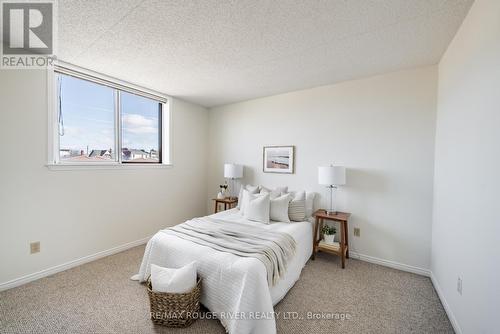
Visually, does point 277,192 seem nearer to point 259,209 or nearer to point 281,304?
point 259,209

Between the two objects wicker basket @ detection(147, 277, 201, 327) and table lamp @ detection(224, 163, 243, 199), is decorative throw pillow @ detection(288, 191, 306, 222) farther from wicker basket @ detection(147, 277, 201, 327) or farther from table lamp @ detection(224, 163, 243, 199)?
wicker basket @ detection(147, 277, 201, 327)

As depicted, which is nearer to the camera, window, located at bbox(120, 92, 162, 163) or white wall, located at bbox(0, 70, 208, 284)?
white wall, located at bbox(0, 70, 208, 284)

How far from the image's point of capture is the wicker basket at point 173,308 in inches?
63.7

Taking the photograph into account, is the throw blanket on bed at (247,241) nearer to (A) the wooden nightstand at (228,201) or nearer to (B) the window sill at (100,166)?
(A) the wooden nightstand at (228,201)

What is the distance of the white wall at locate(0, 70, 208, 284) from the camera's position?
2117mm

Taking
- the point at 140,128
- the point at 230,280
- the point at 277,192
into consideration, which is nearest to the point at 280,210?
the point at 277,192

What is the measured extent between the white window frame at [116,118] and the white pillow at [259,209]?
1831mm

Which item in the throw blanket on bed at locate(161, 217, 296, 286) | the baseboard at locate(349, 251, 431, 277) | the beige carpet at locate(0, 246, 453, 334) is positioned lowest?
the beige carpet at locate(0, 246, 453, 334)

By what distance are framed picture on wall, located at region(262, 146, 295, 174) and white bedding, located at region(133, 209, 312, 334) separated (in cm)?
137

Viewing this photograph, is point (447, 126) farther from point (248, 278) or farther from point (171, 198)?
point (171, 198)

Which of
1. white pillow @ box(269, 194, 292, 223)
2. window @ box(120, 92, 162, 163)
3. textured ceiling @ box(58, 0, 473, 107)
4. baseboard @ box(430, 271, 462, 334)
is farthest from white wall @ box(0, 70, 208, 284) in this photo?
baseboard @ box(430, 271, 462, 334)

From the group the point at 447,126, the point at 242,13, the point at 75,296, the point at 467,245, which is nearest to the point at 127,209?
the point at 75,296

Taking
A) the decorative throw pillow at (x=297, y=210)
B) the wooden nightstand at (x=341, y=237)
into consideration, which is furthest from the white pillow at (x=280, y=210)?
the wooden nightstand at (x=341, y=237)

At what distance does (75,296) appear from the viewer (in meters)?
2.01
